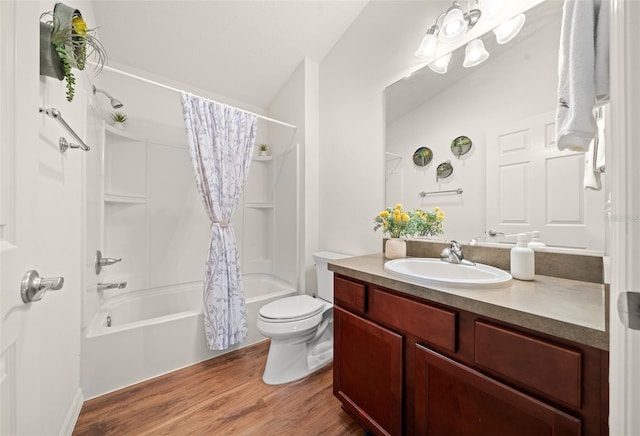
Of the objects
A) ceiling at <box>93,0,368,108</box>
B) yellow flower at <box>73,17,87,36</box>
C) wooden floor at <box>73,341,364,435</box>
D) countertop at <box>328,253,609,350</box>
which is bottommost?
wooden floor at <box>73,341,364,435</box>

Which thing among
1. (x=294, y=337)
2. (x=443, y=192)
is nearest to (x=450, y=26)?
(x=443, y=192)

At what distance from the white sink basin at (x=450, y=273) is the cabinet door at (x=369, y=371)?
10.2 inches

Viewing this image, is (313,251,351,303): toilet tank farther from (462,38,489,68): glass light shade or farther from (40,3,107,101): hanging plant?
(40,3,107,101): hanging plant

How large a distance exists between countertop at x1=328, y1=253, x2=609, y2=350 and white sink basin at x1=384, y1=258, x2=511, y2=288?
2 centimetres

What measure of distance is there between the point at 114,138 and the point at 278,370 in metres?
2.34

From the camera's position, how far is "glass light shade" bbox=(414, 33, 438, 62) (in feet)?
4.54

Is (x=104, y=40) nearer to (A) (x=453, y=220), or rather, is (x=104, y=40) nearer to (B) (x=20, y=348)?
(B) (x=20, y=348)

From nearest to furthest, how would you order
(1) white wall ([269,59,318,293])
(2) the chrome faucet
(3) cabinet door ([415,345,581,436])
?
1. (3) cabinet door ([415,345,581,436])
2. (2) the chrome faucet
3. (1) white wall ([269,59,318,293])

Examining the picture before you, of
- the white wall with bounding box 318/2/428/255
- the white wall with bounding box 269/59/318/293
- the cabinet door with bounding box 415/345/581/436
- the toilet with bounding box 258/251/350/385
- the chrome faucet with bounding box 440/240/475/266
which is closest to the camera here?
the cabinet door with bounding box 415/345/581/436

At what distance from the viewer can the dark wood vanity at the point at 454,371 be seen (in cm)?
57

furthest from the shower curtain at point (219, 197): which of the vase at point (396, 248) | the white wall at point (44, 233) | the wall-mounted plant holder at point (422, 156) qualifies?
the wall-mounted plant holder at point (422, 156)

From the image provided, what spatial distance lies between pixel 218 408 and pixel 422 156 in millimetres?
1892

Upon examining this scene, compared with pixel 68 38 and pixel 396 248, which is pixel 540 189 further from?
pixel 68 38

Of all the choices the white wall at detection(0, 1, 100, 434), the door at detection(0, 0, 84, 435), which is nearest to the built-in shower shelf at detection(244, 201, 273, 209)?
the white wall at detection(0, 1, 100, 434)
